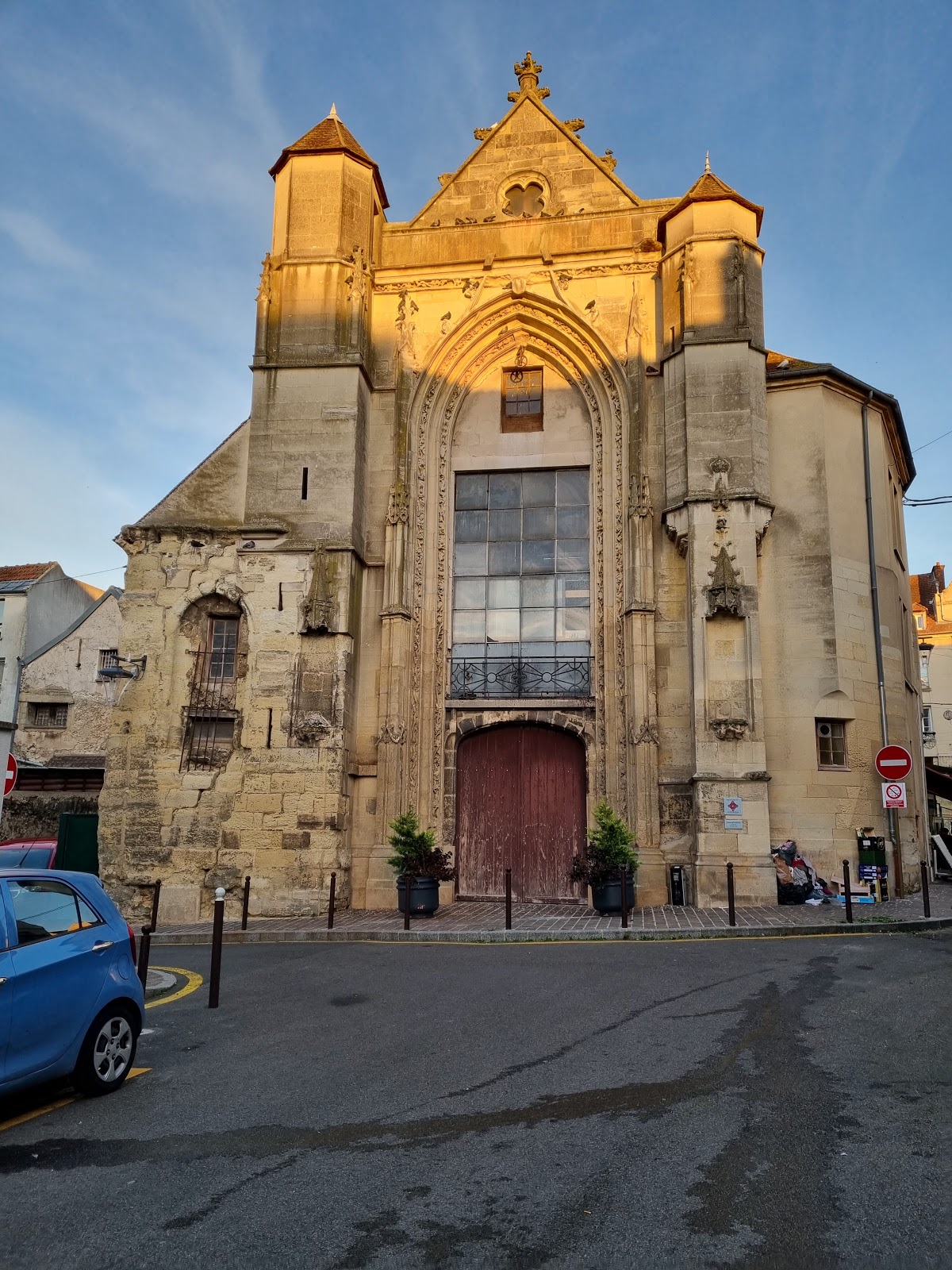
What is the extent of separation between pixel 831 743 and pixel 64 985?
13632mm

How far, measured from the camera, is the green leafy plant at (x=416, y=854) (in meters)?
14.5

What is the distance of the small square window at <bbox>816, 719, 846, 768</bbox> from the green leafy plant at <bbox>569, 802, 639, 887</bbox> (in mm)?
3923

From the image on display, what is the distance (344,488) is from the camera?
16828 millimetres

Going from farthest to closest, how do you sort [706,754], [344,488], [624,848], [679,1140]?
[344,488] → [706,754] → [624,848] → [679,1140]

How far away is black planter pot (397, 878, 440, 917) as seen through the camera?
14.6 m

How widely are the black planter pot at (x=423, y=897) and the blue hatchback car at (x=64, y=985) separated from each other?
857cm

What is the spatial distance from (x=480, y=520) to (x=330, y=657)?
421 cm

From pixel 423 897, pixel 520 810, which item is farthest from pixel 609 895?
pixel 520 810

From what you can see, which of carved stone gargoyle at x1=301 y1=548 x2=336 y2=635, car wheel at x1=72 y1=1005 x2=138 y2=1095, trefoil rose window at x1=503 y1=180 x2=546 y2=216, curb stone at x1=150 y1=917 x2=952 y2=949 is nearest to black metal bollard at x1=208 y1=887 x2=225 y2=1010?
car wheel at x1=72 y1=1005 x2=138 y2=1095

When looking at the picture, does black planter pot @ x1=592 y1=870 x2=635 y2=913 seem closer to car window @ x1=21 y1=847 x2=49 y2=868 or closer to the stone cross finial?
car window @ x1=21 y1=847 x2=49 y2=868

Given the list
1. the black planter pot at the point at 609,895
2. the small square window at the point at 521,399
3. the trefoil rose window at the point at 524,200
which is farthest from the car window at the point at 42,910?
the trefoil rose window at the point at 524,200

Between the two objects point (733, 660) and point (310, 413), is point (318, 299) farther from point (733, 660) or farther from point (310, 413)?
point (733, 660)

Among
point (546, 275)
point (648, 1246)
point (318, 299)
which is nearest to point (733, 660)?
point (546, 275)

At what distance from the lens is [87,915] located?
235 inches
